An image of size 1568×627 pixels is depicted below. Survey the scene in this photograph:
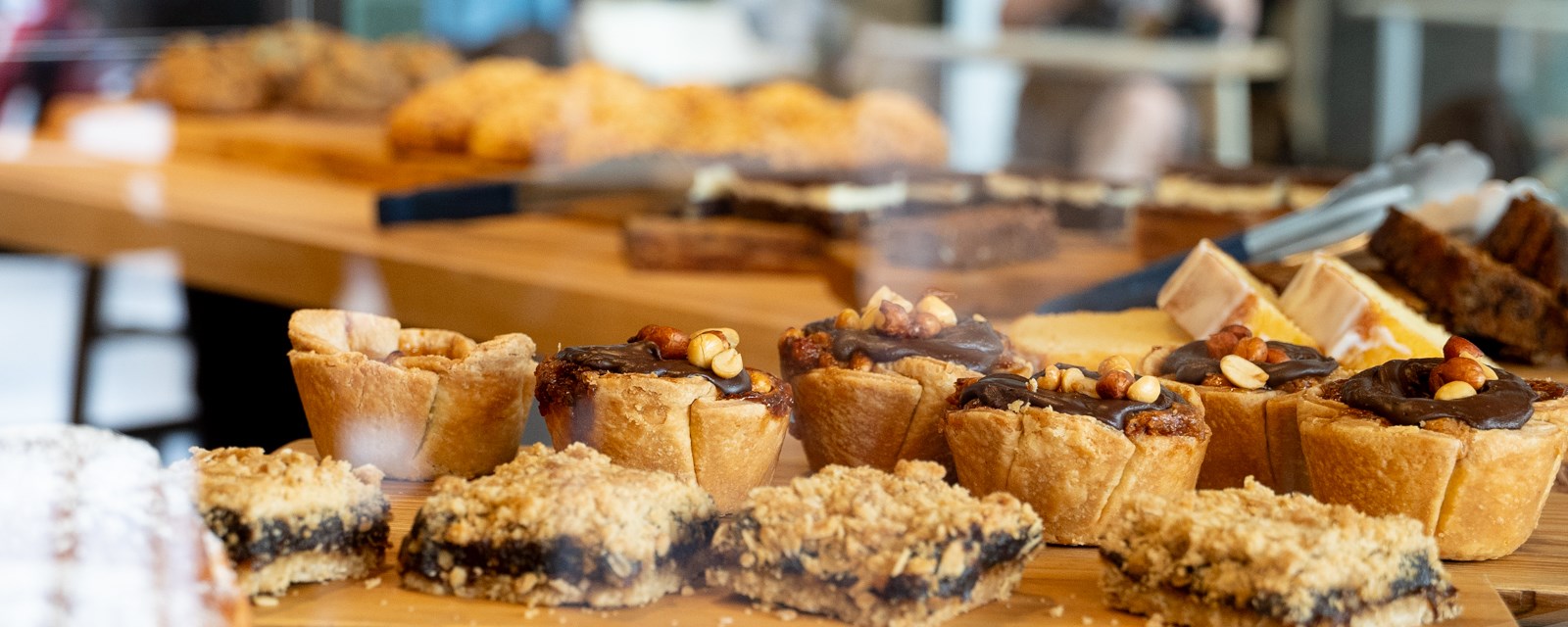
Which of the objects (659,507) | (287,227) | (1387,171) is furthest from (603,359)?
(287,227)

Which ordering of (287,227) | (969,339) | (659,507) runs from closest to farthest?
1. (659,507)
2. (969,339)
3. (287,227)

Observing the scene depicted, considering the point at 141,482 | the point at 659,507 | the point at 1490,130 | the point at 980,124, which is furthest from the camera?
the point at 980,124

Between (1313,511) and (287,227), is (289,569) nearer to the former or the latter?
(1313,511)

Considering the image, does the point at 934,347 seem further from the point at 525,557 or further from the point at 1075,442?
the point at 525,557

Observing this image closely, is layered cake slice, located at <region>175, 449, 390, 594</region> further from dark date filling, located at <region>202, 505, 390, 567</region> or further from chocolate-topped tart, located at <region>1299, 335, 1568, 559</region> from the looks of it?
chocolate-topped tart, located at <region>1299, 335, 1568, 559</region>

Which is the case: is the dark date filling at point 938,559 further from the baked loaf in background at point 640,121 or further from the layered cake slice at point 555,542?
the baked loaf in background at point 640,121

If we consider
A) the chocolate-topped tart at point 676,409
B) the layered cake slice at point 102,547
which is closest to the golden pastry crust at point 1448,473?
the chocolate-topped tart at point 676,409
